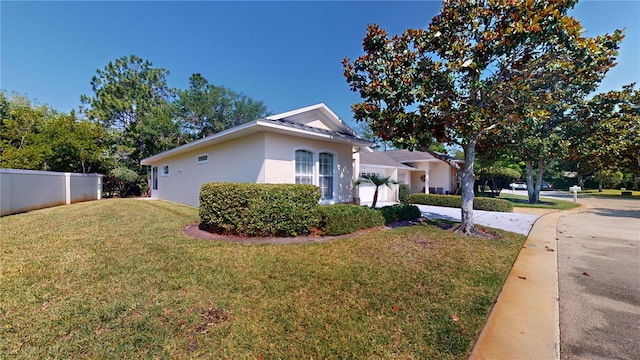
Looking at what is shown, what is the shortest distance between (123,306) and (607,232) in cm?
1285

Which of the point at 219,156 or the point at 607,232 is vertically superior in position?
the point at 219,156

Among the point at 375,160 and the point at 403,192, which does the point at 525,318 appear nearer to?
the point at 403,192

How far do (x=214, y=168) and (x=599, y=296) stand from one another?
38.7 ft

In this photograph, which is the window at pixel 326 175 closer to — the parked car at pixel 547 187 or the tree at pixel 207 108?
the tree at pixel 207 108

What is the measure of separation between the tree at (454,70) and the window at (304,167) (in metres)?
2.59

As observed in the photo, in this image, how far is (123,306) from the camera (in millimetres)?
3090

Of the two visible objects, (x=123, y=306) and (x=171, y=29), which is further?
(x=171, y=29)

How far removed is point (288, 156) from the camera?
28.5ft

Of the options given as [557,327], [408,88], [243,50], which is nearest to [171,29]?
[243,50]

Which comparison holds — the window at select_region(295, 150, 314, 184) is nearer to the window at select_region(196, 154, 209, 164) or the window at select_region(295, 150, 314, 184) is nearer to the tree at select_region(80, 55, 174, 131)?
the window at select_region(196, 154, 209, 164)

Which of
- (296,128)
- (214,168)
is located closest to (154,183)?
(214,168)

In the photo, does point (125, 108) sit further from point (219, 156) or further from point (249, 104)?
point (219, 156)

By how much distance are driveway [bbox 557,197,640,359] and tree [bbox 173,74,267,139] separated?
30.5 metres

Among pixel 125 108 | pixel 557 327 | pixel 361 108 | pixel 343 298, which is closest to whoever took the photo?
pixel 557 327
